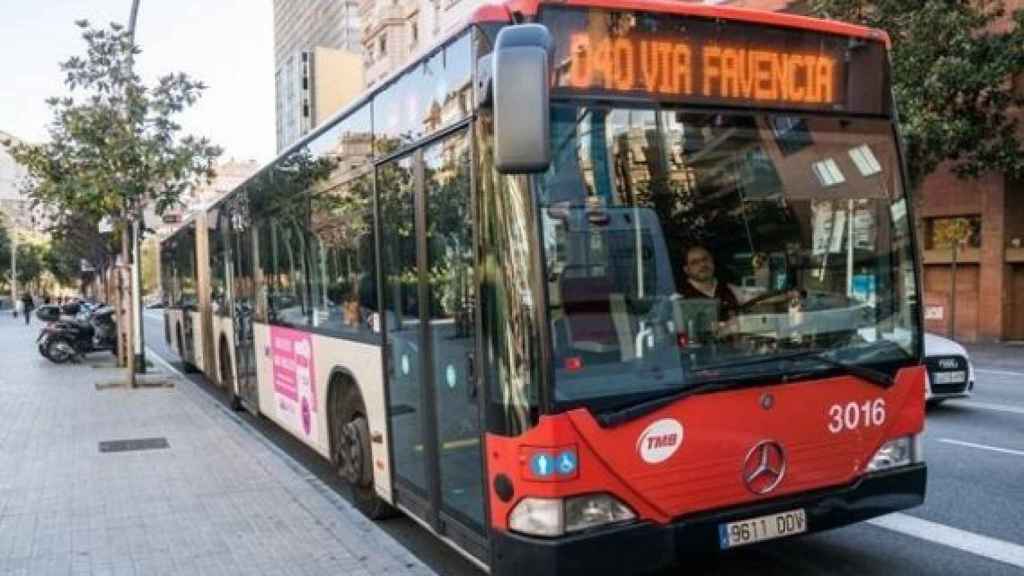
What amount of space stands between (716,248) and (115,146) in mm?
12990

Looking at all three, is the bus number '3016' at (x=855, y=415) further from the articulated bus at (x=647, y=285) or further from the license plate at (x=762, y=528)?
the license plate at (x=762, y=528)

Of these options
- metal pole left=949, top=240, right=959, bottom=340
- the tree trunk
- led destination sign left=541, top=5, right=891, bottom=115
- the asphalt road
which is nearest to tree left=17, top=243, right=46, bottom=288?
the tree trunk

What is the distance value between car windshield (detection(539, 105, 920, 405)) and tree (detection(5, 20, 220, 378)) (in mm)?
12355

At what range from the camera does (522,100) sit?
3715 mm

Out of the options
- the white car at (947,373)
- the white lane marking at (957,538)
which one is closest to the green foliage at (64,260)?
the white car at (947,373)

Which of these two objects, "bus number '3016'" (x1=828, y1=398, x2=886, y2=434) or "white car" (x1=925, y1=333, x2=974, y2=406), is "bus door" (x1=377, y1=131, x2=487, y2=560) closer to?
"bus number '3016'" (x1=828, y1=398, x2=886, y2=434)

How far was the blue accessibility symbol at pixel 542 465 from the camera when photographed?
3.95 metres

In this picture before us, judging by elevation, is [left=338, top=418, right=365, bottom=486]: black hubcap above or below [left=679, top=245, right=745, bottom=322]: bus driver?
below

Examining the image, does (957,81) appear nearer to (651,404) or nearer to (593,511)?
(651,404)

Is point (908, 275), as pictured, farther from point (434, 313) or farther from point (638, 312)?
point (434, 313)

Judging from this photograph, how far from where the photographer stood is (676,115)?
435 cm

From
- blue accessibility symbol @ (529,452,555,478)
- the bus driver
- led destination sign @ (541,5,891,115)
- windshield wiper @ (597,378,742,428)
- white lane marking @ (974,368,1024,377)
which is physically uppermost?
led destination sign @ (541,5,891,115)

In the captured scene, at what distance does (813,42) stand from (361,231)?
297cm

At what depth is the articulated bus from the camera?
4020 millimetres
